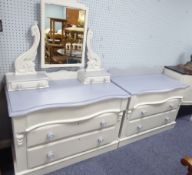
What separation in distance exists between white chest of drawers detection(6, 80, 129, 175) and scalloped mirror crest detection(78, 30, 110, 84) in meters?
0.06

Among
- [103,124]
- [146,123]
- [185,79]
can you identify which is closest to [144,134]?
[146,123]

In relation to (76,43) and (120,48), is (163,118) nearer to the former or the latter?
(120,48)

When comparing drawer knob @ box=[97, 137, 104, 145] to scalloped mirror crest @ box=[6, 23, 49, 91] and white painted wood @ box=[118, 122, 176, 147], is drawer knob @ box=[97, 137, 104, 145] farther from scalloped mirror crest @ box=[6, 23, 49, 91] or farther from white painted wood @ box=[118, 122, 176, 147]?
scalloped mirror crest @ box=[6, 23, 49, 91]

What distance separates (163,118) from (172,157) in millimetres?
451

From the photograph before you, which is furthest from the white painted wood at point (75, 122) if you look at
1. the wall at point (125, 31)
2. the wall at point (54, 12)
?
the wall at point (54, 12)

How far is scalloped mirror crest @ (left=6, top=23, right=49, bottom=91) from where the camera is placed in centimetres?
137

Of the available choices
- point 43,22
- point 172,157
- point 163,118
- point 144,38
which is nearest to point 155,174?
point 172,157

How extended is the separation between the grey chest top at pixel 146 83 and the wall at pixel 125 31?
6.0 inches

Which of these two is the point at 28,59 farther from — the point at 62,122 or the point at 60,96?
the point at 62,122

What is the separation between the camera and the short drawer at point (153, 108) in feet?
6.00

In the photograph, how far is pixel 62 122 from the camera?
1.37 m

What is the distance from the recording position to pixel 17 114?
1127 mm

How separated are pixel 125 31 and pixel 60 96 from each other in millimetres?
997

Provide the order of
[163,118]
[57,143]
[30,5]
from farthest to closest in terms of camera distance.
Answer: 1. [163,118]
2. [57,143]
3. [30,5]
